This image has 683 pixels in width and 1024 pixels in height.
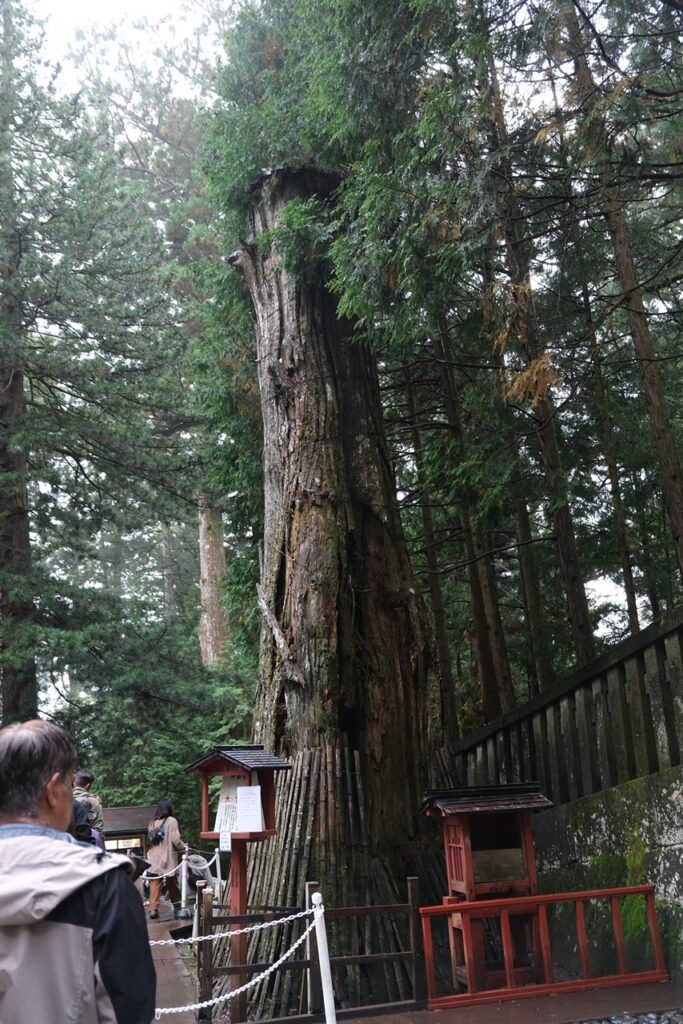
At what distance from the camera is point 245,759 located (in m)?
6.01

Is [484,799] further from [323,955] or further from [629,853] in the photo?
[323,955]

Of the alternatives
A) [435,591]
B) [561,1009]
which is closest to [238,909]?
[561,1009]

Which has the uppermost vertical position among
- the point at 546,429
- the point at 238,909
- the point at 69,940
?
the point at 546,429

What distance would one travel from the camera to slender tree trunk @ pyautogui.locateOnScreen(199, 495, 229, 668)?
778 inches

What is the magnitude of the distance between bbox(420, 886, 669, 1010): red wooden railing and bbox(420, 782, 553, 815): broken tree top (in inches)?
21.9

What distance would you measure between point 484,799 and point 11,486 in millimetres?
10098

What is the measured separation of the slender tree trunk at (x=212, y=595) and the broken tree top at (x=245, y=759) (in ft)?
43.1

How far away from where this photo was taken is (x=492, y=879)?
5.95 meters

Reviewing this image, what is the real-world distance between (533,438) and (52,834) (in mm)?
8893

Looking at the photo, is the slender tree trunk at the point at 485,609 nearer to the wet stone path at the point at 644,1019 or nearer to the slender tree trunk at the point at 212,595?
the wet stone path at the point at 644,1019

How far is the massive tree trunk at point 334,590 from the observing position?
7141 millimetres

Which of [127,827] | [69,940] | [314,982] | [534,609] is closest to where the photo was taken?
[69,940]

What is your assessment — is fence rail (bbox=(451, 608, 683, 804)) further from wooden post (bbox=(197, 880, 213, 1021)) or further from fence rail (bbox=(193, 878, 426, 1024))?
wooden post (bbox=(197, 880, 213, 1021))

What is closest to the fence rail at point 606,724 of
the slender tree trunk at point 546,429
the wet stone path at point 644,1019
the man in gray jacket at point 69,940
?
the slender tree trunk at point 546,429
